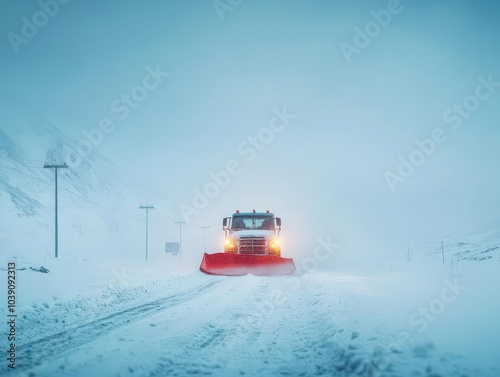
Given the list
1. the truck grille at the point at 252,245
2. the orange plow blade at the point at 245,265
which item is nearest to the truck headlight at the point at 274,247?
the truck grille at the point at 252,245

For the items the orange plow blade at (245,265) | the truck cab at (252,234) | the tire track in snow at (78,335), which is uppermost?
the truck cab at (252,234)

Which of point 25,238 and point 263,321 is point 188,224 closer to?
point 25,238

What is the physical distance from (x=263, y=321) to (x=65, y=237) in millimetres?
62528

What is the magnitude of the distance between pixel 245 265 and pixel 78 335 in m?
11.7

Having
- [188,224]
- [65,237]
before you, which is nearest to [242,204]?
[188,224]

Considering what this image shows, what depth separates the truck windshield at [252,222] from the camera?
64.2ft

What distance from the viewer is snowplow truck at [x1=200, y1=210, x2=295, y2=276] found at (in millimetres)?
17281

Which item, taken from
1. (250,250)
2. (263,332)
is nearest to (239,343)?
(263,332)

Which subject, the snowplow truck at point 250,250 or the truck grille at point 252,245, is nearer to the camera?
the snowplow truck at point 250,250

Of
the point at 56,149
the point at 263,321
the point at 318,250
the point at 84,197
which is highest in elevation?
the point at 56,149

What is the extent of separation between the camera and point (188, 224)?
120m

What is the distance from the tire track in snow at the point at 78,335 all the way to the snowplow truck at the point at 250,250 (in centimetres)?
790

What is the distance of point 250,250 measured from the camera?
1864 centimetres

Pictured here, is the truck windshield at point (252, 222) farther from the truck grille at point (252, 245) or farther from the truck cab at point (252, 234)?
the truck grille at point (252, 245)
